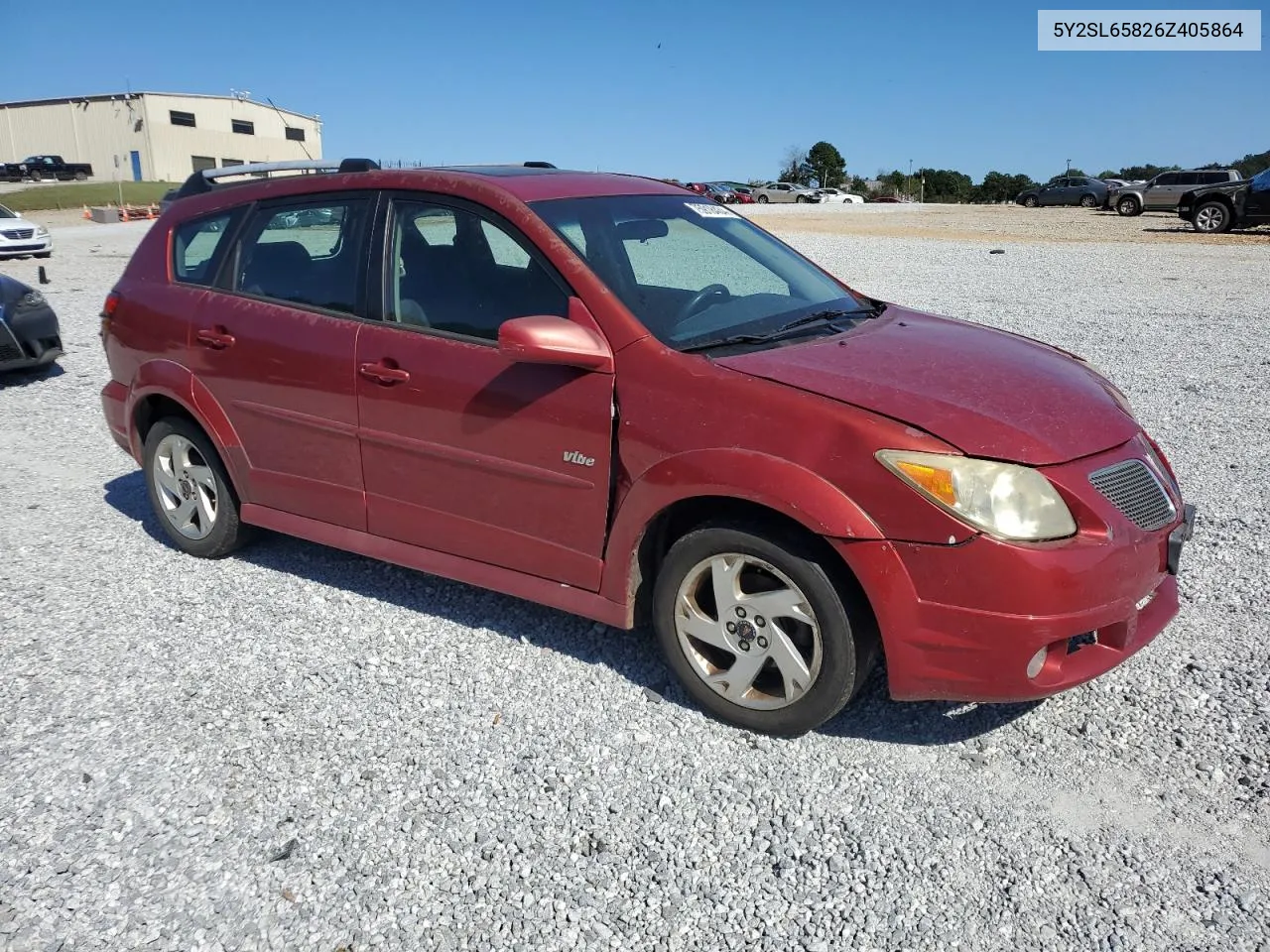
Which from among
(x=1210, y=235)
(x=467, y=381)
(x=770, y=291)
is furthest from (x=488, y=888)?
(x=1210, y=235)

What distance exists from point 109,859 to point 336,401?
1.93 m

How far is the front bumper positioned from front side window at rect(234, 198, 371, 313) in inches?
94.1

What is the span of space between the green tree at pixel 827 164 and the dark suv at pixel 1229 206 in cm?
7201

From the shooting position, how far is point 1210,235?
25.0 metres

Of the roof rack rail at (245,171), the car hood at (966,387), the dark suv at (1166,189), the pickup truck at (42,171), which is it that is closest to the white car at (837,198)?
the dark suv at (1166,189)

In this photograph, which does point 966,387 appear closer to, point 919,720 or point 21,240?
point 919,720

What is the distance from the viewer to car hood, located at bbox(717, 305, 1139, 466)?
122 inches

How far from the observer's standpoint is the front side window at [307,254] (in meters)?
4.24

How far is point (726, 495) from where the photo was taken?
3.25m

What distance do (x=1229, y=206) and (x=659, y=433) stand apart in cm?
2641

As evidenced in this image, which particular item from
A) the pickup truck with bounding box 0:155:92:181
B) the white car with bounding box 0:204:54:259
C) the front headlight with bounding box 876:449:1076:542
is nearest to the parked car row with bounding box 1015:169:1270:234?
the front headlight with bounding box 876:449:1076:542

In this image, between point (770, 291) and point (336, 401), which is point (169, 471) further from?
point (770, 291)

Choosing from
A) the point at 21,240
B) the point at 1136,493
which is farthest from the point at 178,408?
the point at 21,240

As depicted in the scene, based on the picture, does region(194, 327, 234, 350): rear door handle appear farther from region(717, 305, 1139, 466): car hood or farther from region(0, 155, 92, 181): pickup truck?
region(0, 155, 92, 181): pickup truck
